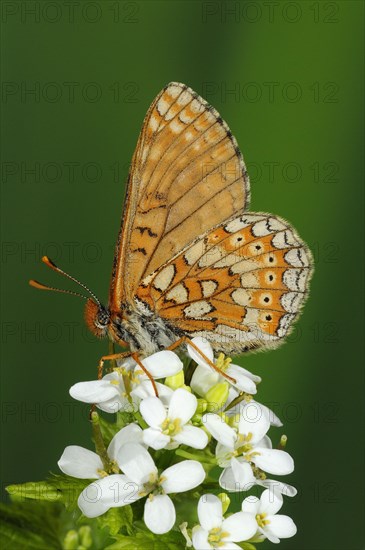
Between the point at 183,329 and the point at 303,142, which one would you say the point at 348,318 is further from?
the point at 183,329

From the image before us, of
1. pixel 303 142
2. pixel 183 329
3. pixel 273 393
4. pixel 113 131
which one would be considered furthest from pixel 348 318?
pixel 113 131

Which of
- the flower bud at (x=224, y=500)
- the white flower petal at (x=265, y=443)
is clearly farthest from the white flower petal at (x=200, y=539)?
the white flower petal at (x=265, y=443)

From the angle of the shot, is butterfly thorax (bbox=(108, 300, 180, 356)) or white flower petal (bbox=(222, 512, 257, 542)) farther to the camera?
butterfly thorax (bbox=(108, 300, 180, 356))

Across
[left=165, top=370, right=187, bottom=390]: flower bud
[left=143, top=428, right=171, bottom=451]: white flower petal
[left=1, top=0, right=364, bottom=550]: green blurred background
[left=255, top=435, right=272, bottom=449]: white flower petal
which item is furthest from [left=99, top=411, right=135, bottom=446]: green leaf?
Result: [left=1, top=0, right=364, bottom=550]: green blurred background

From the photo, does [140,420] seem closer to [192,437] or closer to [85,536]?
[192,437]

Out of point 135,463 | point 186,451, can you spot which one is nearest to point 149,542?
point 135,463

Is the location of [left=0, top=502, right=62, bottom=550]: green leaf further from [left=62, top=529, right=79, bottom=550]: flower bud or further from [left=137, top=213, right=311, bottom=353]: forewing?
[left=137, top=213, right=311, bottom=353]: forewing
